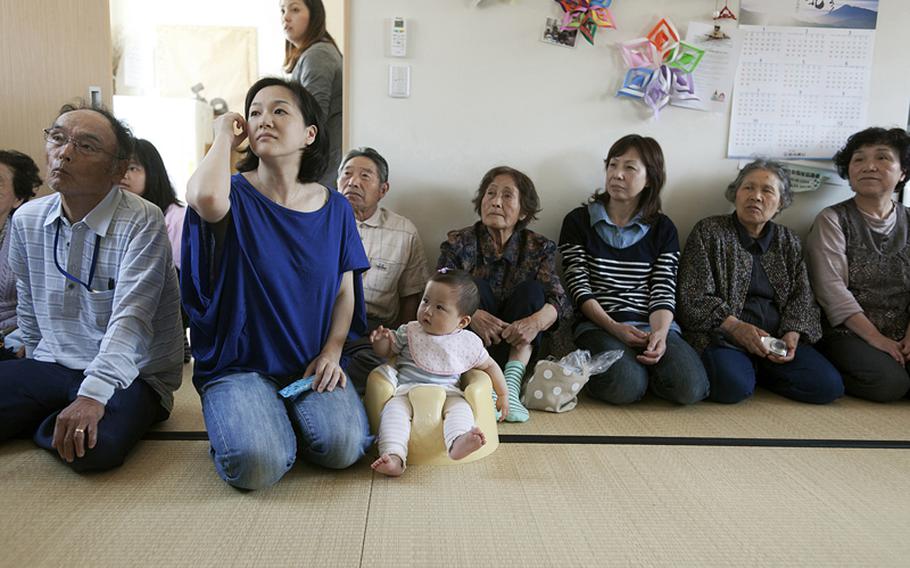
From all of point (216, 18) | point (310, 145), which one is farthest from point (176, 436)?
point (216, 18)

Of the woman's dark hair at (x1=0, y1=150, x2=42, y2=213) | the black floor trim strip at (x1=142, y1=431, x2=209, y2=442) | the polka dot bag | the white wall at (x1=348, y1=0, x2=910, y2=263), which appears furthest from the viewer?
the white wall at (x1=348, y1=0, x2=910, y2=263)

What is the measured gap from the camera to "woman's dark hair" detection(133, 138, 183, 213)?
229cm

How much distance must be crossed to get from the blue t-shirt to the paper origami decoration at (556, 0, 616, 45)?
1.33 metres

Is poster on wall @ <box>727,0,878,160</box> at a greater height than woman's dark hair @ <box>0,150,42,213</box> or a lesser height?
greater

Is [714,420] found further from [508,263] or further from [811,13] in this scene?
[811,13]

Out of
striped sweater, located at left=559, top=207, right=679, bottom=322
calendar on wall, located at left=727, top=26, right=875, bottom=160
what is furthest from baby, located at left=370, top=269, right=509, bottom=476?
calendar on wall, located at left=727, top=26, right=875, bottom=160

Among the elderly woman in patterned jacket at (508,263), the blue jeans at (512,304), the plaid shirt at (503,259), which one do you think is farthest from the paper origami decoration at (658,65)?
the blue jeans at (512,304)

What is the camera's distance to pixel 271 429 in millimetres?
1340

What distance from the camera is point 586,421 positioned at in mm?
1838

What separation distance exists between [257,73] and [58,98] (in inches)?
76.4

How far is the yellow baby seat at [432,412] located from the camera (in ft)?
4.85

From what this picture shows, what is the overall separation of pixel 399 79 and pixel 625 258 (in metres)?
1.08

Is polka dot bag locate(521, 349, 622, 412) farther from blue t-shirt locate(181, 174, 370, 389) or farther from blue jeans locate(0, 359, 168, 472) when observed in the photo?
blue jeans locate(0, 359, 168, 472)

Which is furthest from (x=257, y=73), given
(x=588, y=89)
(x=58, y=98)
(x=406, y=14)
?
(x=588, y=89)
